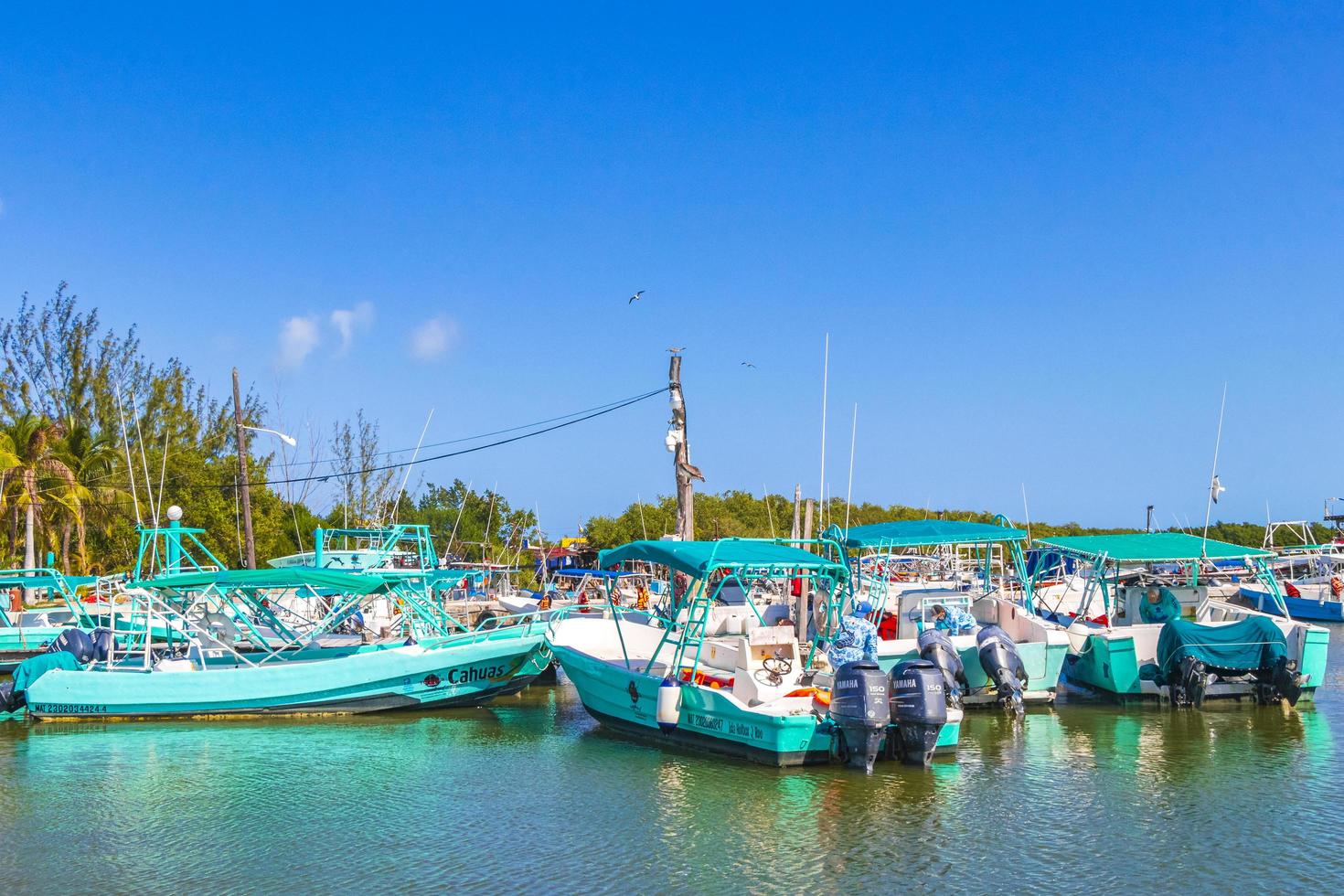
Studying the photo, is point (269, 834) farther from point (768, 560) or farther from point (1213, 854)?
point (1213, 854)

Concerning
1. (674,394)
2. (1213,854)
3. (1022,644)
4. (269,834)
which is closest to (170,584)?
(269,834)

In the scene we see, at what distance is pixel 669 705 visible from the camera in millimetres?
16000

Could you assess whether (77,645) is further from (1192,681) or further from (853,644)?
(1192,681)

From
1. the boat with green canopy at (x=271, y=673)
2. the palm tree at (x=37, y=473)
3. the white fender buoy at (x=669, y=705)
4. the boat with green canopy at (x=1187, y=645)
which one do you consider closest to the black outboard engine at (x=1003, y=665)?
the boat with green canopy at (x=1187, y=645)

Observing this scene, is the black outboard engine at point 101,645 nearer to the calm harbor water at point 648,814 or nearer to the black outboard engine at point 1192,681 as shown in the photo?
the calm harbor water at point 648,814

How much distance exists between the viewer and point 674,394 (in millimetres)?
23562

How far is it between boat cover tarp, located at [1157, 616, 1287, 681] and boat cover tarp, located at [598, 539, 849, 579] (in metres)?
7.15

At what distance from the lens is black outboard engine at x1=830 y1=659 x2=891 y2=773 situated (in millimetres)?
14133

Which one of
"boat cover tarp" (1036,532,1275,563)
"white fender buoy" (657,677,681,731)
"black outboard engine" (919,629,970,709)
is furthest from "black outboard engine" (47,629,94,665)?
"boat cover tarp" (1036,532,1275,563)

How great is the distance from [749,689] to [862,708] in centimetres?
194

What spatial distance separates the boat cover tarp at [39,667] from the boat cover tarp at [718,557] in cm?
1029

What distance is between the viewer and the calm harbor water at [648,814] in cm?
1071

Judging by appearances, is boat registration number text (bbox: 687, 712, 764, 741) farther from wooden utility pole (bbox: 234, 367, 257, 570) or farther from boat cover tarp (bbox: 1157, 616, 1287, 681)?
wooden utility pole (bbox: 234, 367, 257, 570)

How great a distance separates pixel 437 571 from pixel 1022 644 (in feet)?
36.4
